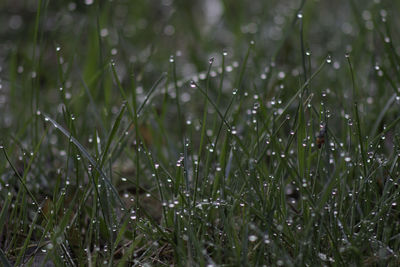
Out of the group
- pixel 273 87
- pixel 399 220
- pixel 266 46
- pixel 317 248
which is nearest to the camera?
pixel 317 248

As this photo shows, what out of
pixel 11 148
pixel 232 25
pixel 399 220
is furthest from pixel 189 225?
pixel 232 25

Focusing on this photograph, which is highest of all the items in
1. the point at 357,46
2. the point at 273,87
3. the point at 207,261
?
the point at 357,46

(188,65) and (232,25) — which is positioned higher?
(232,25)

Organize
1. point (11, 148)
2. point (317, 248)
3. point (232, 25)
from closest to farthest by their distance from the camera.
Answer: point (317, 248) < point (11, 148) < point (232, 25)

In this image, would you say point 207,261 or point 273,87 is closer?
point 207,261

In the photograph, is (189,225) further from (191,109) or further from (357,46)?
(357,46)

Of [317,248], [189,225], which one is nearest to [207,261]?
[189,225]
